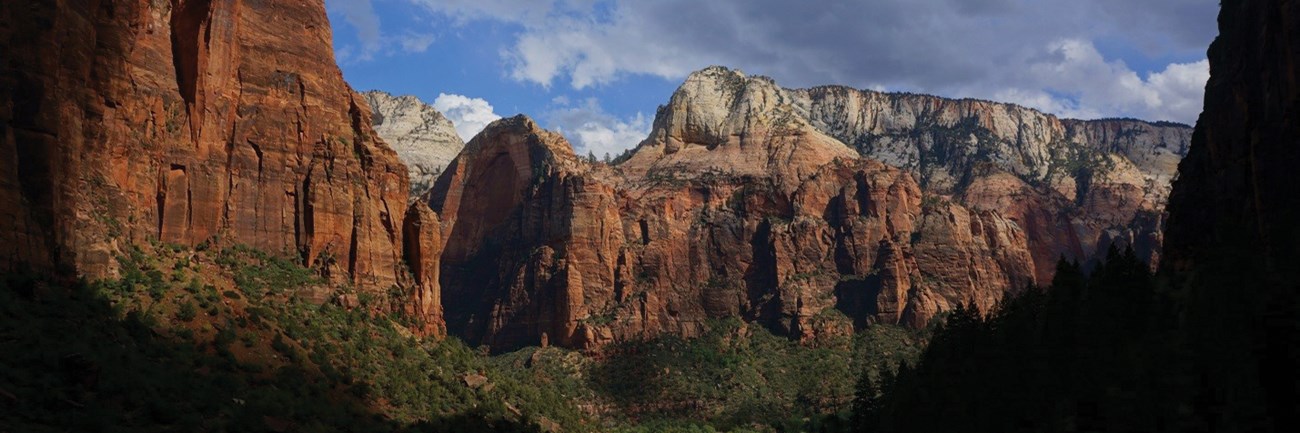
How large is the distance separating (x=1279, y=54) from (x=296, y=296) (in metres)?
68.7

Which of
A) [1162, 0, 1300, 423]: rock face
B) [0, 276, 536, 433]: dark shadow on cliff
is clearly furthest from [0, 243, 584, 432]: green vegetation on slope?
[1162, 0, 1300, 423]: rock face

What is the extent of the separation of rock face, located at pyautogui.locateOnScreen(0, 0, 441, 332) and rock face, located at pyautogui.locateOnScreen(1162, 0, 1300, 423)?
5432 centimetres

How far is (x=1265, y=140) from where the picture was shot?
218ft

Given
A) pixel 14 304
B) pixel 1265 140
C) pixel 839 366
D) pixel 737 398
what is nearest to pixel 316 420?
pixel 14 304

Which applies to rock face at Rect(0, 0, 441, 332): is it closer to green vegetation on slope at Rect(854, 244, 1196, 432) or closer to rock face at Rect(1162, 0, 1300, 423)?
green vegetation on slope at Rect(854, 244, 1196, 432)

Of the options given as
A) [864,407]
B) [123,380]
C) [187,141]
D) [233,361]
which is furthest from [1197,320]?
[864,407]

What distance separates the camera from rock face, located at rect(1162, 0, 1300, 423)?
2002 inches

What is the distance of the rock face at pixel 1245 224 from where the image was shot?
167 feet

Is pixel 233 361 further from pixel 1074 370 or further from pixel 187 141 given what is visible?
pixel 1074 370

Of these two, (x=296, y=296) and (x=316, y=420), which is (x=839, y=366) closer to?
(x=296, y=296)

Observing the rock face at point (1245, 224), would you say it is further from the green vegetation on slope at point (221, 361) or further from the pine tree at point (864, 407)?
the green vegetation on slope at point (221, 361)

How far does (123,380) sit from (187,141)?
1441 inches

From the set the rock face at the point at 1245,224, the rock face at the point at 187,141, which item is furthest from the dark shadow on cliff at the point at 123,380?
the rock face at the point at 1245,224

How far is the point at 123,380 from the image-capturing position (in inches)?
2234
